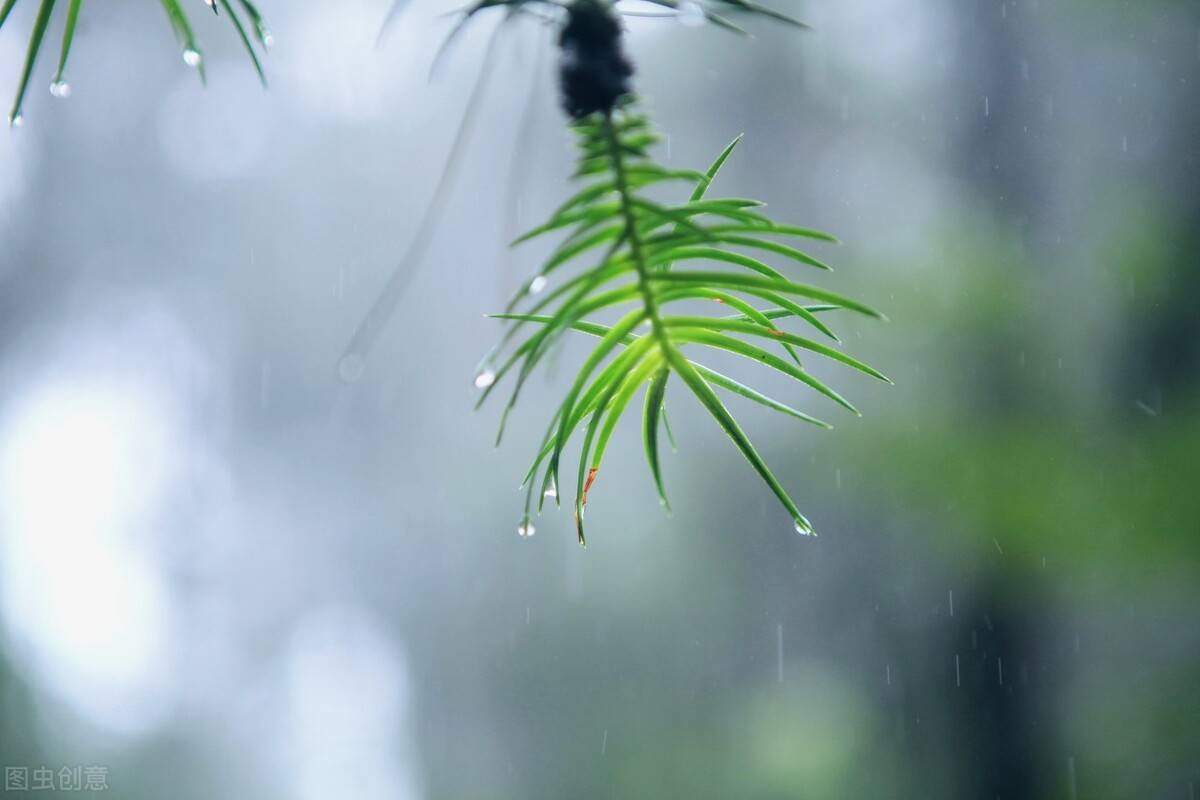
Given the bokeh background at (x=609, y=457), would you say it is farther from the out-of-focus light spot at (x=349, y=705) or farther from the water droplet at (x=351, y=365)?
the water droplet at (x=351, y=365)

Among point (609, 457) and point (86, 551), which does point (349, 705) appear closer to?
point (86, 551)

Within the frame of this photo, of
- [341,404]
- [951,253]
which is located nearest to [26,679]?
[341,404]

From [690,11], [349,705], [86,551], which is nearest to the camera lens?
[690,11]

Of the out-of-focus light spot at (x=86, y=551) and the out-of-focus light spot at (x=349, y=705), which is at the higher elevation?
the out-of-focus light spot at (x=86, y=551)

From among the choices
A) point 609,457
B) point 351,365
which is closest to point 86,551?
point 609,457

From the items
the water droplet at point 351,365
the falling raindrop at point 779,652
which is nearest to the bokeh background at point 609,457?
the falling raindrop at point 779,652

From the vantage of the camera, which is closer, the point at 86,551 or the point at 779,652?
the point at 779,652

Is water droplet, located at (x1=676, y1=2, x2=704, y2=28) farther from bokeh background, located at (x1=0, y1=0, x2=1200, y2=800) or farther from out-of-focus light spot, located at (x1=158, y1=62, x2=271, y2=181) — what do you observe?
out-of-focus light spot, located at (x1=158, y1=62, x2=271, y2=181)
